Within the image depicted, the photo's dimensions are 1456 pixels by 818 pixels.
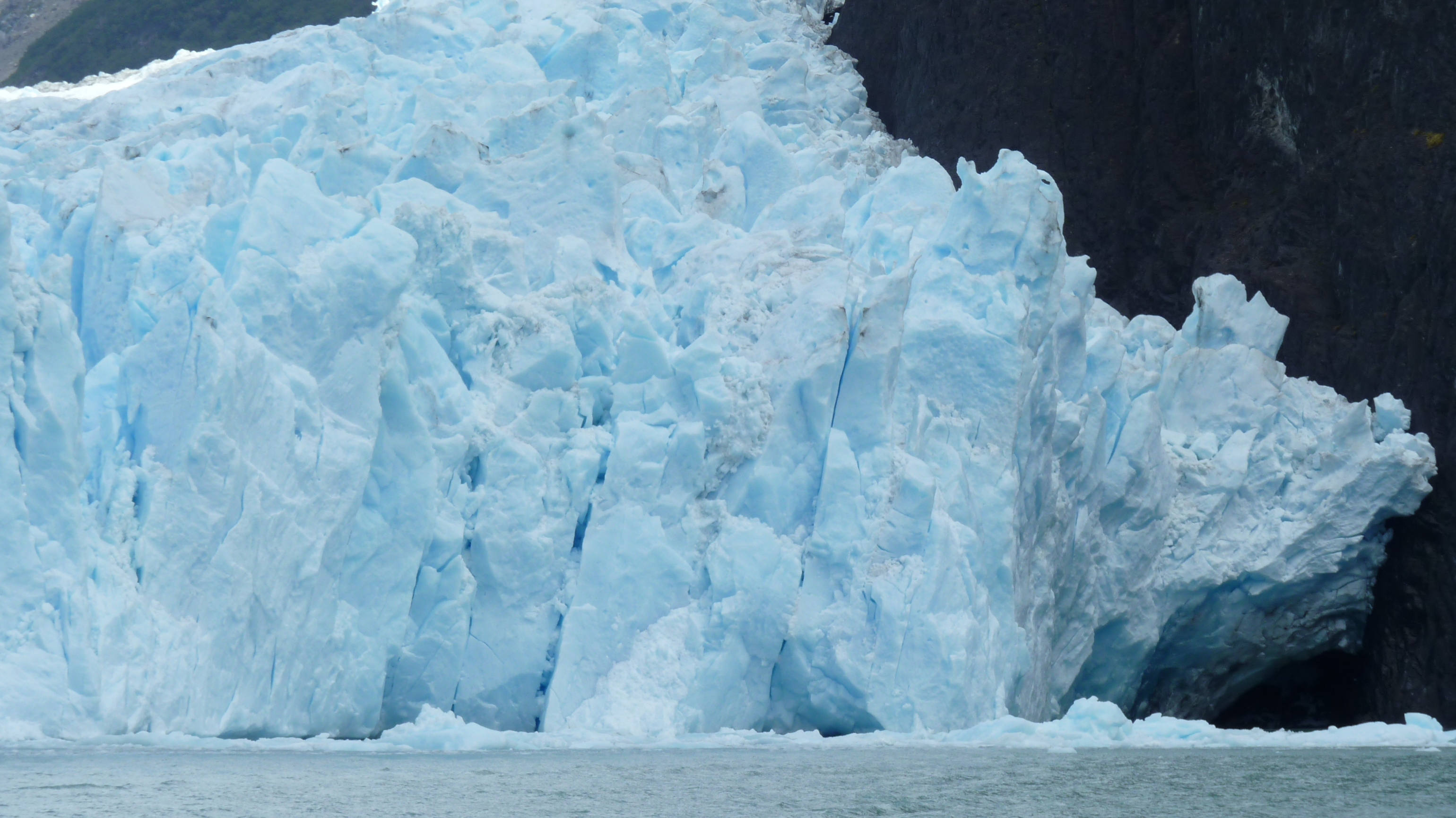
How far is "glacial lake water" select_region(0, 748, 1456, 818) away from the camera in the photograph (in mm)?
6426

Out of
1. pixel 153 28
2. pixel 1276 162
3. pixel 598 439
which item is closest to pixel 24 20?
pixel 153 28

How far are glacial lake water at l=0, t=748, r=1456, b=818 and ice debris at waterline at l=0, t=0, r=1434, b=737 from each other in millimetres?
844

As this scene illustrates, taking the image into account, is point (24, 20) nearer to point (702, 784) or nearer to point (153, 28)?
point (153, 28)

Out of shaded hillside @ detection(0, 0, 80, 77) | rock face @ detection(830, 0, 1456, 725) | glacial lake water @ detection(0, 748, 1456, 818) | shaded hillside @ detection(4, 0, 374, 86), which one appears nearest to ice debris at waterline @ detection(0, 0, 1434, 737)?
rock face @ detection(830, 0, 1456, 725)

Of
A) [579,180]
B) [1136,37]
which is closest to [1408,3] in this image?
[1136,37]

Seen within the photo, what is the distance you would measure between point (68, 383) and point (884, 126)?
431 inches

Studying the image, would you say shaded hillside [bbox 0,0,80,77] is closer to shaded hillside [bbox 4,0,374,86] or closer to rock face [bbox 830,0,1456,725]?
shaded hillside [bbox 4,0,374,86]

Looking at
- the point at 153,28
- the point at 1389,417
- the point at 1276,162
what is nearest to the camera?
the point at 1389,417

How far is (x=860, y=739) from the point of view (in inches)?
378

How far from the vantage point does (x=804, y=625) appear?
9750 millimetres

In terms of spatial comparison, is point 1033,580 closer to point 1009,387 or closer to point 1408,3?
point 1009,387

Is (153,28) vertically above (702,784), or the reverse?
(153,28)

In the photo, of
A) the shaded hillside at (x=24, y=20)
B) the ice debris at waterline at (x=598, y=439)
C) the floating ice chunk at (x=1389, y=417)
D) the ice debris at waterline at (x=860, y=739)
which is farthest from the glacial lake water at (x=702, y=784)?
the shaded hillside at (x=24, y=20)

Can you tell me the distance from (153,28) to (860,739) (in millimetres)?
19396
